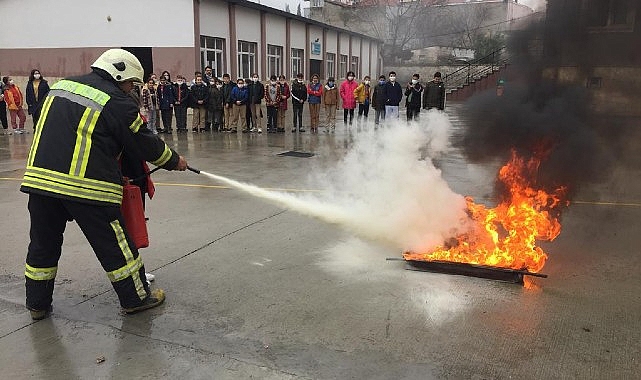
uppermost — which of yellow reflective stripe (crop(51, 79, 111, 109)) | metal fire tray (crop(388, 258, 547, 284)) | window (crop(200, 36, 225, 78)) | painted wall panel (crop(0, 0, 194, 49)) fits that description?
painted wall panel (crop(0, 0, 194, 49))

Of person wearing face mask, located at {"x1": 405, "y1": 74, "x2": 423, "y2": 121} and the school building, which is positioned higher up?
the school building

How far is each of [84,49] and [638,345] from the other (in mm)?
20949

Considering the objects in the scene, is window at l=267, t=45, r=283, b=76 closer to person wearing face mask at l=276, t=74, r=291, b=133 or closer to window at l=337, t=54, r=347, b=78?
window at l=337, t=54, r=347, b=78

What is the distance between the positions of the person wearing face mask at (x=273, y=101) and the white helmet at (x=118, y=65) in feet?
38.3

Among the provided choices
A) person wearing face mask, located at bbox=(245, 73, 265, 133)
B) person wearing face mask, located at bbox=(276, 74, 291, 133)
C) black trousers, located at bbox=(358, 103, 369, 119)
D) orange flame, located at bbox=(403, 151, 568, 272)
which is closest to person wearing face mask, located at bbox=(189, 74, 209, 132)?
person wearing face mask, located at bbox=(245, 73, 265, 133)

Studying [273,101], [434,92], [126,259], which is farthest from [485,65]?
[273,101]

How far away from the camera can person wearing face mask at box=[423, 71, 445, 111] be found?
12555 millimetres

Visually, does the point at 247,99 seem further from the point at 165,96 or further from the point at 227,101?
the point at 165,96

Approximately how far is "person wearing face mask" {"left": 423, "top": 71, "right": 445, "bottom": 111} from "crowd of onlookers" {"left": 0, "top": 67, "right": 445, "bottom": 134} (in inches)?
10.9

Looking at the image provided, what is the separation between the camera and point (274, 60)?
80.2ft

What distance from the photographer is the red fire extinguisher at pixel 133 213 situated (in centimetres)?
367

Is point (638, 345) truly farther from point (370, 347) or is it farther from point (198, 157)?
point (198, 157)

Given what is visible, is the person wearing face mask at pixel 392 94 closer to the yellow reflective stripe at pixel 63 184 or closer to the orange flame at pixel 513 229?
the orange flame at pixel 513 229

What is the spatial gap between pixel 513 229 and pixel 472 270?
2.10 ft
